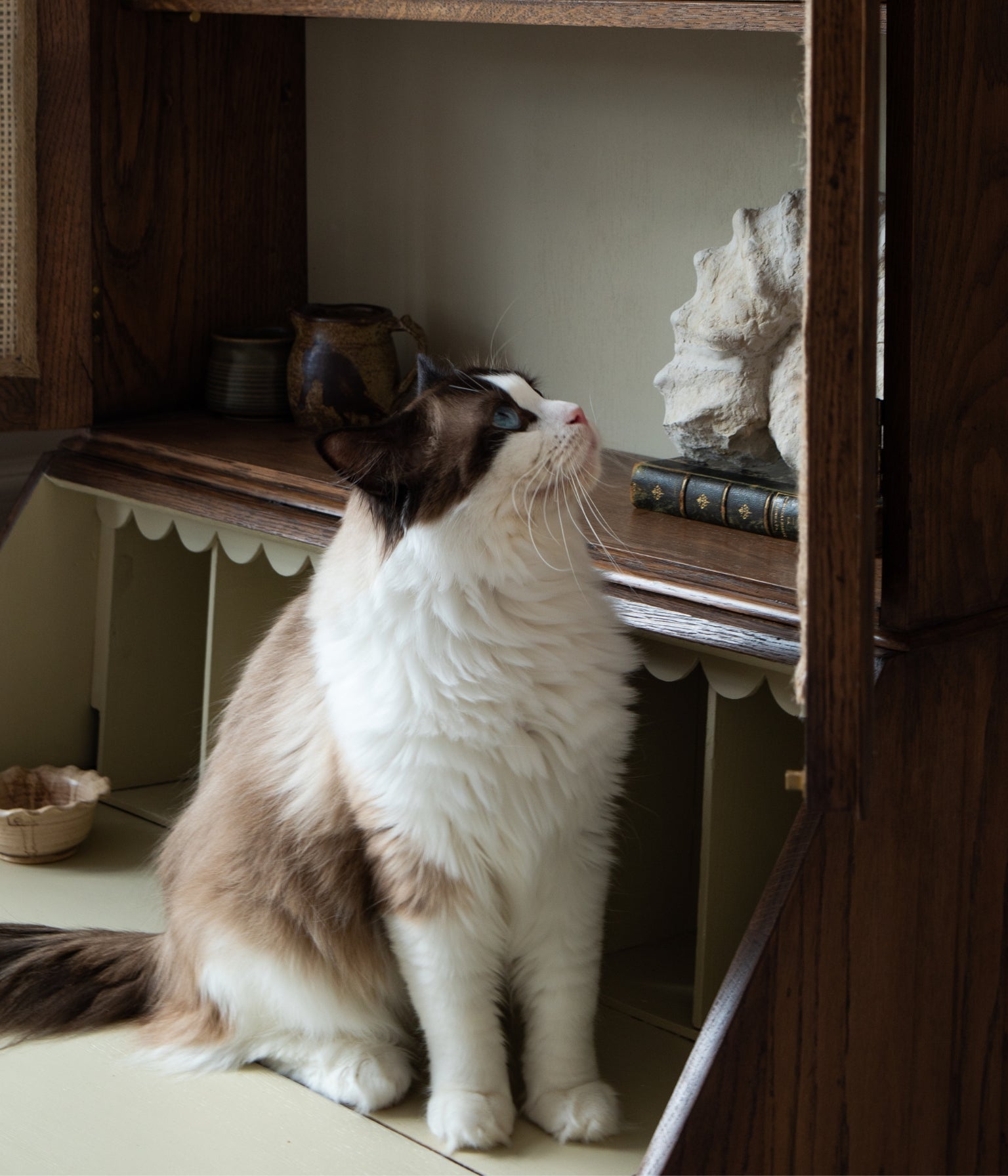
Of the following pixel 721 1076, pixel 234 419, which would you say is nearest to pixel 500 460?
pixel 721 1076

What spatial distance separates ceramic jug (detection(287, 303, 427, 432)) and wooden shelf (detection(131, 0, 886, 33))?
0.43 metres

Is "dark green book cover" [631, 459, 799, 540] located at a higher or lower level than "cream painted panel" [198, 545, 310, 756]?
higher

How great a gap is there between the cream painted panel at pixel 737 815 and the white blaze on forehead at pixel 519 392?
35 cm

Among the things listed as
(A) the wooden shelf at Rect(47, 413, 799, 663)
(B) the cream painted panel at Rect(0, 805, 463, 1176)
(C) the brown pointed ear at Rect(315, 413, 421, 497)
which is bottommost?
(B) the cream painted panel at Rect(0, 805, 463, 1176)

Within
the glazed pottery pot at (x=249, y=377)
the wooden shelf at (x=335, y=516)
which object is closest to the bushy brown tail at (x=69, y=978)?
the wooden shelf at (x=335, y=516)

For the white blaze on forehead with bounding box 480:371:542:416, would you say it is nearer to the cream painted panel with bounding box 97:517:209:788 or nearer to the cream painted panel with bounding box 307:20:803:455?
the cream painted panel with bounding box 307:20:803:455

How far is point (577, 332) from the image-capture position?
1846mm

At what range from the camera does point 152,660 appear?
79.9 inches

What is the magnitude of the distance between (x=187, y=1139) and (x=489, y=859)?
0.37 metres

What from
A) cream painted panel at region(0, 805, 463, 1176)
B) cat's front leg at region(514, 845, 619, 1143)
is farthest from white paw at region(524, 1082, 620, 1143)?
cream painted panel at region(0, 805, 463, 1176)

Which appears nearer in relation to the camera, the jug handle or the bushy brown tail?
the bushy brown tail

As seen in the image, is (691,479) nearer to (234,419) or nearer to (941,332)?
(941,332)

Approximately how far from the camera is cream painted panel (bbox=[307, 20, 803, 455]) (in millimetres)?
1644

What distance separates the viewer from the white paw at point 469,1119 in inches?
47.8
